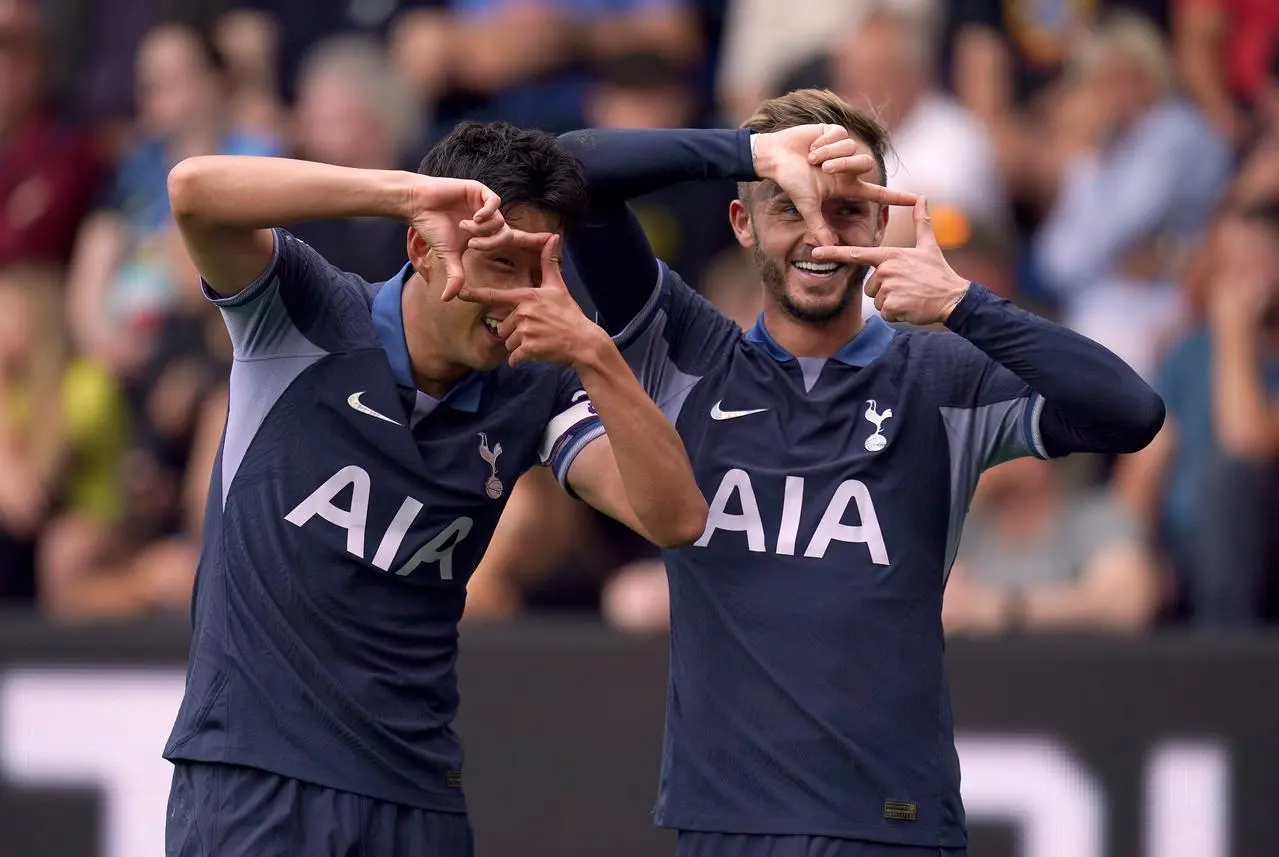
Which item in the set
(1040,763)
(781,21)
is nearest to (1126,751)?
(1040,763)

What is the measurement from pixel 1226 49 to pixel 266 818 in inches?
257

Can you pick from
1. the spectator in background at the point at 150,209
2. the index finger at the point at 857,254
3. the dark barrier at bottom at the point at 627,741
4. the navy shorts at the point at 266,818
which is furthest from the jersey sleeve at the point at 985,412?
the spectator in background at the point at 150,209

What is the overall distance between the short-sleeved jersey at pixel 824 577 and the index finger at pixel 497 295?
628 millimetres

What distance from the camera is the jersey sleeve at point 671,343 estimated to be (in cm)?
489

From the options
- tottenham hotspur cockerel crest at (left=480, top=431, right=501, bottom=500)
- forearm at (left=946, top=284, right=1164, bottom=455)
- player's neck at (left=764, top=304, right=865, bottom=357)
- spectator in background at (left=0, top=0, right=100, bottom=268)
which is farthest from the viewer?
spectator in background at (left=0, top=0, right=100, bottom=268)

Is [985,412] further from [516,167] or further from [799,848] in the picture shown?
[516,167]

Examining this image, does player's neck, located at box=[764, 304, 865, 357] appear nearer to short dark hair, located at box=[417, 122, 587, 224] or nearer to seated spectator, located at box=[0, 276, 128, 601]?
short dark hair, located at box=[417, 122, 587, 224]

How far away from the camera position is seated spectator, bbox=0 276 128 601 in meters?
8.45

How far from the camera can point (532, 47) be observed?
940 cm

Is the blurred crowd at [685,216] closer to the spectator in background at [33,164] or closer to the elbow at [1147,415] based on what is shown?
the spectator in background at [33,164]

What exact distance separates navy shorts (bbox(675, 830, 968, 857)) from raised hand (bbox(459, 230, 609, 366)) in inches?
46.1

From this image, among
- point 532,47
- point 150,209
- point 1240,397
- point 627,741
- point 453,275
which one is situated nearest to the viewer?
point 453,275

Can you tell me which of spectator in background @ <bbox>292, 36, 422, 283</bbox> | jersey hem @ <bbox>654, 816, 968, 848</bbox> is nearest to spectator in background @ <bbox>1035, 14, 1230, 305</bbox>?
spectator in background @ <bbox>292, 36, 422, 283</bbox>

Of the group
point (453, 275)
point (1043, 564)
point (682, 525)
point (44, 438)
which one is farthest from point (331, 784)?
point (44, 438)
